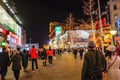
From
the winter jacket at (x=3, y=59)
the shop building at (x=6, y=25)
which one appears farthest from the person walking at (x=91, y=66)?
the shop building at (x=6, y=25)

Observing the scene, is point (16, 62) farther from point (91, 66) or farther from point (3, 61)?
point (91, 66)

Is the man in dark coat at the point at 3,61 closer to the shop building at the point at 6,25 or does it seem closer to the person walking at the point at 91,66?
the person walking at the point at 91,66

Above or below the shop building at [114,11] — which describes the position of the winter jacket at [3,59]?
below

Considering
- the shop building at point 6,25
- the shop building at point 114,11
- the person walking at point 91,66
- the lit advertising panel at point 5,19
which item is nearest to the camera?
the person walking at point 91,66

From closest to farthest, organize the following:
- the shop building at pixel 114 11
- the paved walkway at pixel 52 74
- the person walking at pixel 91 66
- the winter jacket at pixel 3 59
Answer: the person walking at pixel 91 66, the winter jacket at pixel 3 59, the paved walkway at pixel 52 74, the shop building at pixel 114 11

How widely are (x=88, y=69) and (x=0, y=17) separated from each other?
44038 millimetres

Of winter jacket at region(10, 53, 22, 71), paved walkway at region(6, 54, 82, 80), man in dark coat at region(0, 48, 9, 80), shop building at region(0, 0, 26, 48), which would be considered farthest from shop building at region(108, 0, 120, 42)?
winter jacket at region(10, 53, 22, 71)

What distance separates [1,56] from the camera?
512 inches

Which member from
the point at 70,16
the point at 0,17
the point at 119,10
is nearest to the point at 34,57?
the point at 0,17

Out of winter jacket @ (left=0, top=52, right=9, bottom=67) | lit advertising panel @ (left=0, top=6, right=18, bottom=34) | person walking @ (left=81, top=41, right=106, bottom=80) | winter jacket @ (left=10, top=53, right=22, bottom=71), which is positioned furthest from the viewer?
lit advertising panel @ (left=0, top=6, right=18, bottom=34)

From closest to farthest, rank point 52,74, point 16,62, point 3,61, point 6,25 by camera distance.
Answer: point 16,62
point 3,61
point 52,74
point 6,25

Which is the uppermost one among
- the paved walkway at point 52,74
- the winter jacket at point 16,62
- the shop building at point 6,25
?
the shop building at point 6,25

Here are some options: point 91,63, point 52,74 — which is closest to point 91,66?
point 91,63

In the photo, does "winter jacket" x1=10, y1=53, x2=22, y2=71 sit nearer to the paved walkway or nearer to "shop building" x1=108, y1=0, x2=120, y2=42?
the paved walkway
